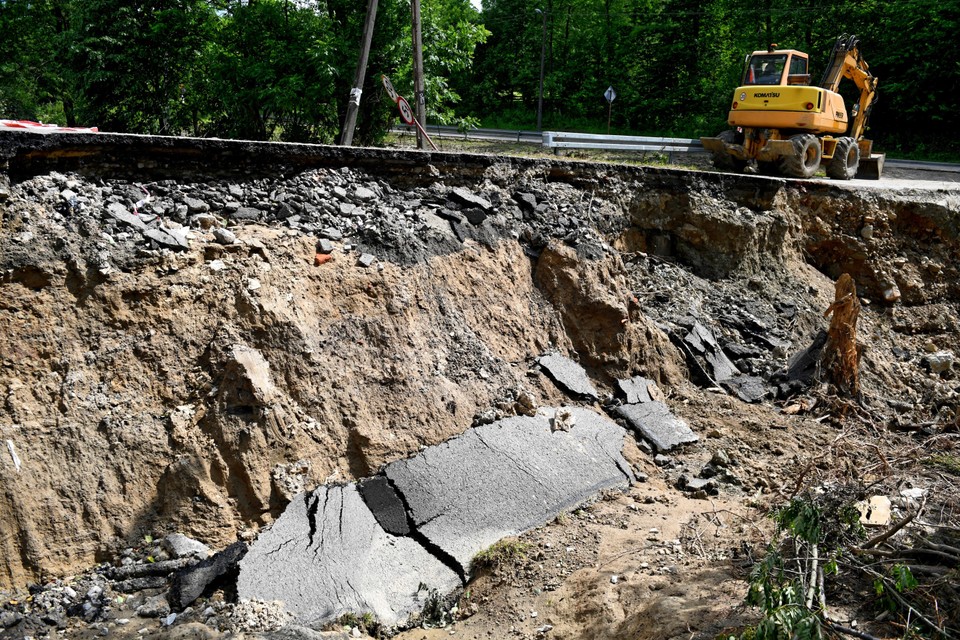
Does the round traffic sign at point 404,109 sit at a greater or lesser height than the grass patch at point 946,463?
greater

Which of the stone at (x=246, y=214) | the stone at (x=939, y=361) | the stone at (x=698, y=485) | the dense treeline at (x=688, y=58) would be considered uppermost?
the dense treeline at (x=688, y=58)

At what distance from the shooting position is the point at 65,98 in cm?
1872

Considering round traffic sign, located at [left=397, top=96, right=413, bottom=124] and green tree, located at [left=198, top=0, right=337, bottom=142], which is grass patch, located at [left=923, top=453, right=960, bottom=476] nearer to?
round traffic sign, located at [left=397, top=96, right=413, bottom=124]

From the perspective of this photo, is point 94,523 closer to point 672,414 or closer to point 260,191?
point 260,191

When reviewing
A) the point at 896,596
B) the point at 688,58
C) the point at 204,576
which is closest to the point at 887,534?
the point at 896,596

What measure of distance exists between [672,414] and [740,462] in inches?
35.9

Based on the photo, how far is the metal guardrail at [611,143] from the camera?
15391mm

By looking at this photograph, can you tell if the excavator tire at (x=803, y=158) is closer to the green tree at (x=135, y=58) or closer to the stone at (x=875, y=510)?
the stone at (x=875, y=510)

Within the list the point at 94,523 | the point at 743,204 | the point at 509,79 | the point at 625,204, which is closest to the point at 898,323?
the point at 743,204

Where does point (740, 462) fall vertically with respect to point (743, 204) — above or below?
below

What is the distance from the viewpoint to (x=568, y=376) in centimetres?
736

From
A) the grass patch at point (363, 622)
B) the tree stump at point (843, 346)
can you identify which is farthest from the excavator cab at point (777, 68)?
the grass patch at point (363, 622)

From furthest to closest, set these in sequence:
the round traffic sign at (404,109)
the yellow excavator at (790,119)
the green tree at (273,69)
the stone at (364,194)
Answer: the green tree at (273,69)
the yellow excavator at (790,119)
the round traffic sign at (404,109)
the stone at (364,194)

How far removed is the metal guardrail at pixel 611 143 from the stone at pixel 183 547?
11.8 metres
